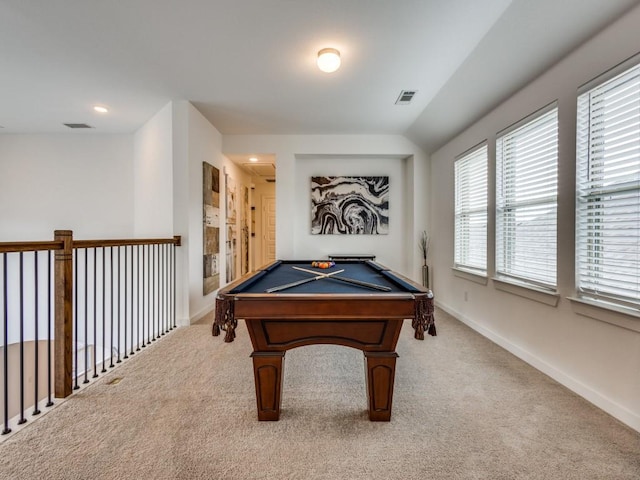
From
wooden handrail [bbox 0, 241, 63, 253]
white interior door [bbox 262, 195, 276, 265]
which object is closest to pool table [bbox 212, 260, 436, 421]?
wooden handrail [bbox 0, 241, 63, 253]

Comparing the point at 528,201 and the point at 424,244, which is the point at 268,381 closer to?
the point at 528,201

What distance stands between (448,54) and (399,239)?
9.54ft

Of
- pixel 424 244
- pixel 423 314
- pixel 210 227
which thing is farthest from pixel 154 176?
pixel 424 244

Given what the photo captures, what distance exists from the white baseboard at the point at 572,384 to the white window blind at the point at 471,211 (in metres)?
0.76

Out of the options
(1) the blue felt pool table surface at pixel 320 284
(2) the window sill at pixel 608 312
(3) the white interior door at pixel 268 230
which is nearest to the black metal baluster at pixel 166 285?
(1) the blue felt pool table surface at pixel 320 284

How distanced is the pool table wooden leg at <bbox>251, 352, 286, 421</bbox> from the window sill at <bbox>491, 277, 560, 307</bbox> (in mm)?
2066

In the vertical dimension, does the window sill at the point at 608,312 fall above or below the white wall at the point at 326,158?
below

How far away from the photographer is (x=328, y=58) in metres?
2.39

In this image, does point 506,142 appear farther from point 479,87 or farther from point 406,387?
point 406,387

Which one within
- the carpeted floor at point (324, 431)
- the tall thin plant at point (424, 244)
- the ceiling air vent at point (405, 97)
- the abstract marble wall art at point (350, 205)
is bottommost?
the carpeted floor at point (324, 431)

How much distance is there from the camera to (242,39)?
Result: 2297 mm

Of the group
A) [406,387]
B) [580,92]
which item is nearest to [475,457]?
[406,387]

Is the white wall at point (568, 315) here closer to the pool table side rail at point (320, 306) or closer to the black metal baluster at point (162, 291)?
→ the pool table side rail at point (320, 306)

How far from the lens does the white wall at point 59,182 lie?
4.42 m
